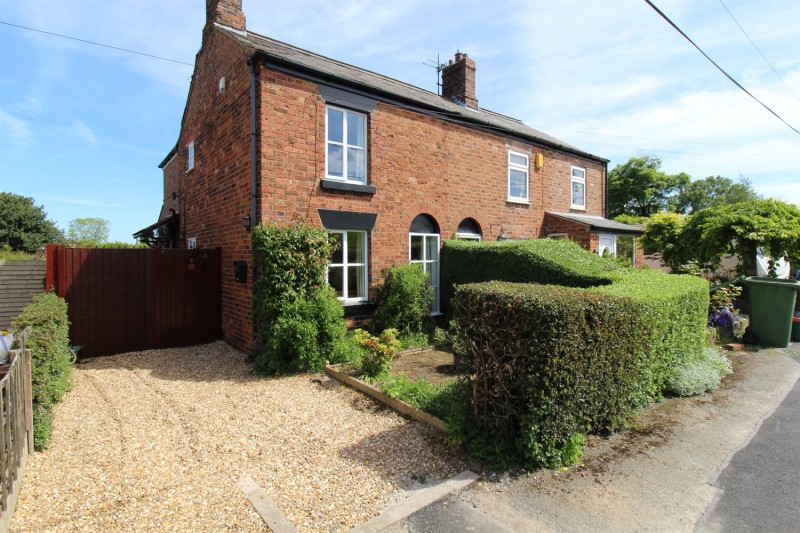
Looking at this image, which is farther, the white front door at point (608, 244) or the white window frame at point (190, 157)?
the white front door at point (608, 244)

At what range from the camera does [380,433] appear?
4586mm

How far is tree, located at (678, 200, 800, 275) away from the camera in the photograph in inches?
462

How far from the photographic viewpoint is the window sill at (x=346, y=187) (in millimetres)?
8062

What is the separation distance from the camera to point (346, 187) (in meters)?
8.34

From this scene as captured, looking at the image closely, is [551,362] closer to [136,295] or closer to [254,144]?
[254,144]

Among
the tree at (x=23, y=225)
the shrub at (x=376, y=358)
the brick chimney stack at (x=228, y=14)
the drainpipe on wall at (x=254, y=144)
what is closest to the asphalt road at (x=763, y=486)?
the shrub at (x=376, y=358)

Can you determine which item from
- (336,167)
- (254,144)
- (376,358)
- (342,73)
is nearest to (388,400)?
(376,358)

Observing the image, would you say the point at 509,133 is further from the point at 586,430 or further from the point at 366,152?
the point at 586,430

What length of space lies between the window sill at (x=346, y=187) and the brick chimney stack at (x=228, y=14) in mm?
4592

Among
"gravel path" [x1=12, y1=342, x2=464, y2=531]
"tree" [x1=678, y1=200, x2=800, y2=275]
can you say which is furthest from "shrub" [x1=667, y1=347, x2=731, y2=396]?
"tree" [x1=678, y1=200, x2=800, y2=275]

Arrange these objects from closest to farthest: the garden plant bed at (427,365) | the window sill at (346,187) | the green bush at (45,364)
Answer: the green bush at (45,364) → the garden plant bed at (427,365) → the window sill at (346,187)

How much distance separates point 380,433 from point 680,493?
9.11 ft

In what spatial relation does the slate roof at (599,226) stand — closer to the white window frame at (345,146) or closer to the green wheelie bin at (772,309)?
the green wheelie bin at (772,309)

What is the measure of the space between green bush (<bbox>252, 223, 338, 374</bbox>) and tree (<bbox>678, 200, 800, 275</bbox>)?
12.0 meters
